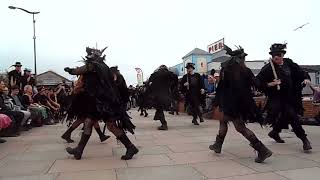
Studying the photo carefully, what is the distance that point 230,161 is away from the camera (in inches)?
245

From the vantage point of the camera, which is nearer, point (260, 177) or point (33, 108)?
point (260, 177)

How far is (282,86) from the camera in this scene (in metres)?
7.15

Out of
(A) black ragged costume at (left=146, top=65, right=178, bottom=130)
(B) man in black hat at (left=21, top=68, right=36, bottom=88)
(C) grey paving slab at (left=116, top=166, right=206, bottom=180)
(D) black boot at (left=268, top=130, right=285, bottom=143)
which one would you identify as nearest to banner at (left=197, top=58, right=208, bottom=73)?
(B) man in black hat at (left=21, top=68, right=36, bottom=88)

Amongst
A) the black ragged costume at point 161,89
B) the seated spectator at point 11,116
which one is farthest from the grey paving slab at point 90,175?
the black ragged costume at point 161,89

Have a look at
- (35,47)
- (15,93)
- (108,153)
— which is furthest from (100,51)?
(35,47)

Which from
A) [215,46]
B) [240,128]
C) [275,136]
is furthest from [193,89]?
[215,46]

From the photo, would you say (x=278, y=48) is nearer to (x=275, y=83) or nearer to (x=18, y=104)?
(x=275, y=83)

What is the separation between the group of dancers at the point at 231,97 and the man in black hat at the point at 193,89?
4.46 m

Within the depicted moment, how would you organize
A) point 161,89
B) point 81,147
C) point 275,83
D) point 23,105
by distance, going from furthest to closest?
point 23,105 < point 161,89 < point 275,83 < point 81,147

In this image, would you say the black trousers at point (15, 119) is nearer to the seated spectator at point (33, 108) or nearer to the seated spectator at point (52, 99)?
the seated spectator at point (33, 108)

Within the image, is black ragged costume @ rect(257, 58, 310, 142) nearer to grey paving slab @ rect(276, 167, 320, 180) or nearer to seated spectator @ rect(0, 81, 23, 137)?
grey paving slab @ rect(276, 167, 320, 180)

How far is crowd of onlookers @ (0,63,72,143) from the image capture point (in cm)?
983

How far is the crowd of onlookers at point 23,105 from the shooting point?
983 cm

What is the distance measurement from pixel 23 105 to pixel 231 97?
7.45 m
